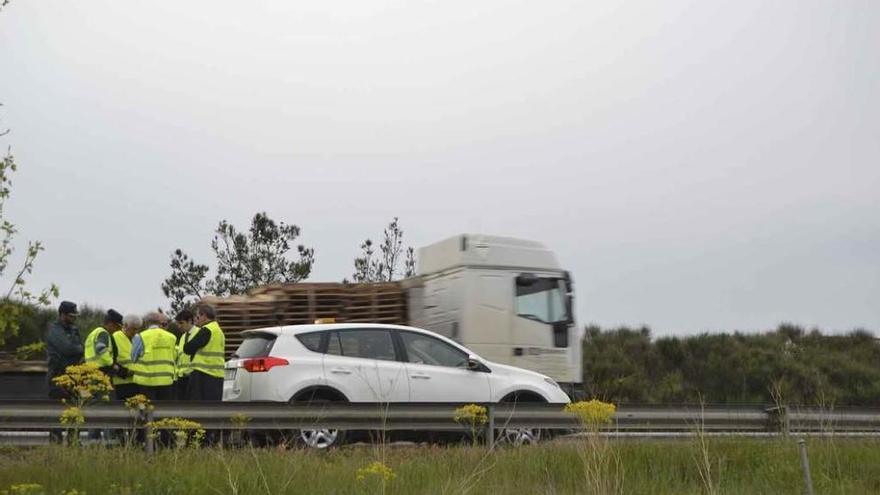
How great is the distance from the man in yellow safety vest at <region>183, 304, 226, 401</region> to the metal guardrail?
1705mm

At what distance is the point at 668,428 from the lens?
46.5 ft

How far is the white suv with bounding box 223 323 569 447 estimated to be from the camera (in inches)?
551

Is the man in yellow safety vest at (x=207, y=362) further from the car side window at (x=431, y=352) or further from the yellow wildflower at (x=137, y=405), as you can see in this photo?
the car side window at (x=431, y=352)

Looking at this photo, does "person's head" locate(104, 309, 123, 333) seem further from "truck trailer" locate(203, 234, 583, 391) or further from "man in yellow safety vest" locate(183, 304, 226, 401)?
"truck trailer" locate(203, 234, 583, 391)

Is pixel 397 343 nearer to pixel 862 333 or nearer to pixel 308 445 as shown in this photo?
pixel 308 445

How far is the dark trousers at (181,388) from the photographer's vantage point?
14.4 m

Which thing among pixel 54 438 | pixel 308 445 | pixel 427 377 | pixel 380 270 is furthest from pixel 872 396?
pixel 54 438

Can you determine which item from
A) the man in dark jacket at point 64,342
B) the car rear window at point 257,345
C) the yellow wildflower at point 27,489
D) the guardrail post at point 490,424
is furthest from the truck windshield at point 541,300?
the yellow wildflower at point 27,489

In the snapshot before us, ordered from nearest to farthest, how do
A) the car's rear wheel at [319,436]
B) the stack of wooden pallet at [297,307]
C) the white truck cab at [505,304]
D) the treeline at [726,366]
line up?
the car's rear wheel at [319,436]
the white truck cab at [505,304]
the stack of wooden pallet at [297,307]
the treeline at [726,366]

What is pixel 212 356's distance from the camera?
13953 mm

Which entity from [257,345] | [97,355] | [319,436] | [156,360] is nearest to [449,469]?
[319,436]

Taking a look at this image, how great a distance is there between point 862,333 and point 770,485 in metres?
29.1

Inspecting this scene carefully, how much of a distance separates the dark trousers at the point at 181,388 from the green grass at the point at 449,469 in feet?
11.1

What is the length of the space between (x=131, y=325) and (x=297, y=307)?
12.9ft
